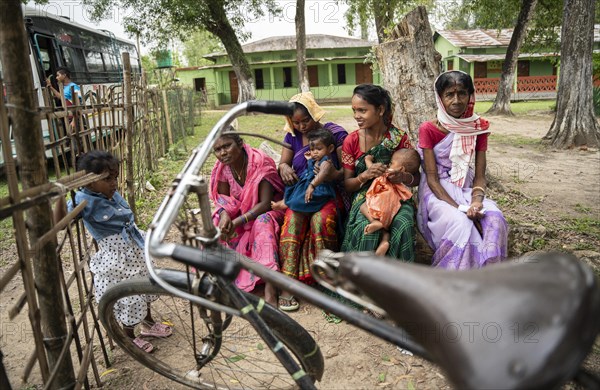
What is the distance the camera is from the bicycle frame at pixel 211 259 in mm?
1277

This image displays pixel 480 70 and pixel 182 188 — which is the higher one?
pixel 480 70

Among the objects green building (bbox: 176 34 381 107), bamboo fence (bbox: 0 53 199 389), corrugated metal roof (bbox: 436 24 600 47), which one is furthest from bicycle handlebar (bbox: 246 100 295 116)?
green building (bbox: 176 34 381 107)

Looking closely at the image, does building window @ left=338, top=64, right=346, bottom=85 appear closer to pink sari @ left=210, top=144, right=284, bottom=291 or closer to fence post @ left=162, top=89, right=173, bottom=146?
fence post @ left=162, top=89, right=173, bottom=146

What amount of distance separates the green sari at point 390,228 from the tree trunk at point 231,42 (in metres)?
15.8

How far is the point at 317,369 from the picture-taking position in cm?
195

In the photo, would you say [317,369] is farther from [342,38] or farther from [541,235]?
[342,38]

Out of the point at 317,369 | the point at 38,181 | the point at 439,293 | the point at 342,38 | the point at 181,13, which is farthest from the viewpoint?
the point at 342,38

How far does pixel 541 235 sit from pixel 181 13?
16471 mm

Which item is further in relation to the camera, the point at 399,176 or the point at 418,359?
the point at 399,176

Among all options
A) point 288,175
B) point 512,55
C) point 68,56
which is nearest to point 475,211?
point 288,175

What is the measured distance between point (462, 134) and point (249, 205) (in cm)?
171

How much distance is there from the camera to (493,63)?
83.4 ft

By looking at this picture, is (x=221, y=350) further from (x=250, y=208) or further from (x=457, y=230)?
(x=457, y=230)

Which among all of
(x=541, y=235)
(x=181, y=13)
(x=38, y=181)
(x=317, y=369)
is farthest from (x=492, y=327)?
(x=181, y=13)
